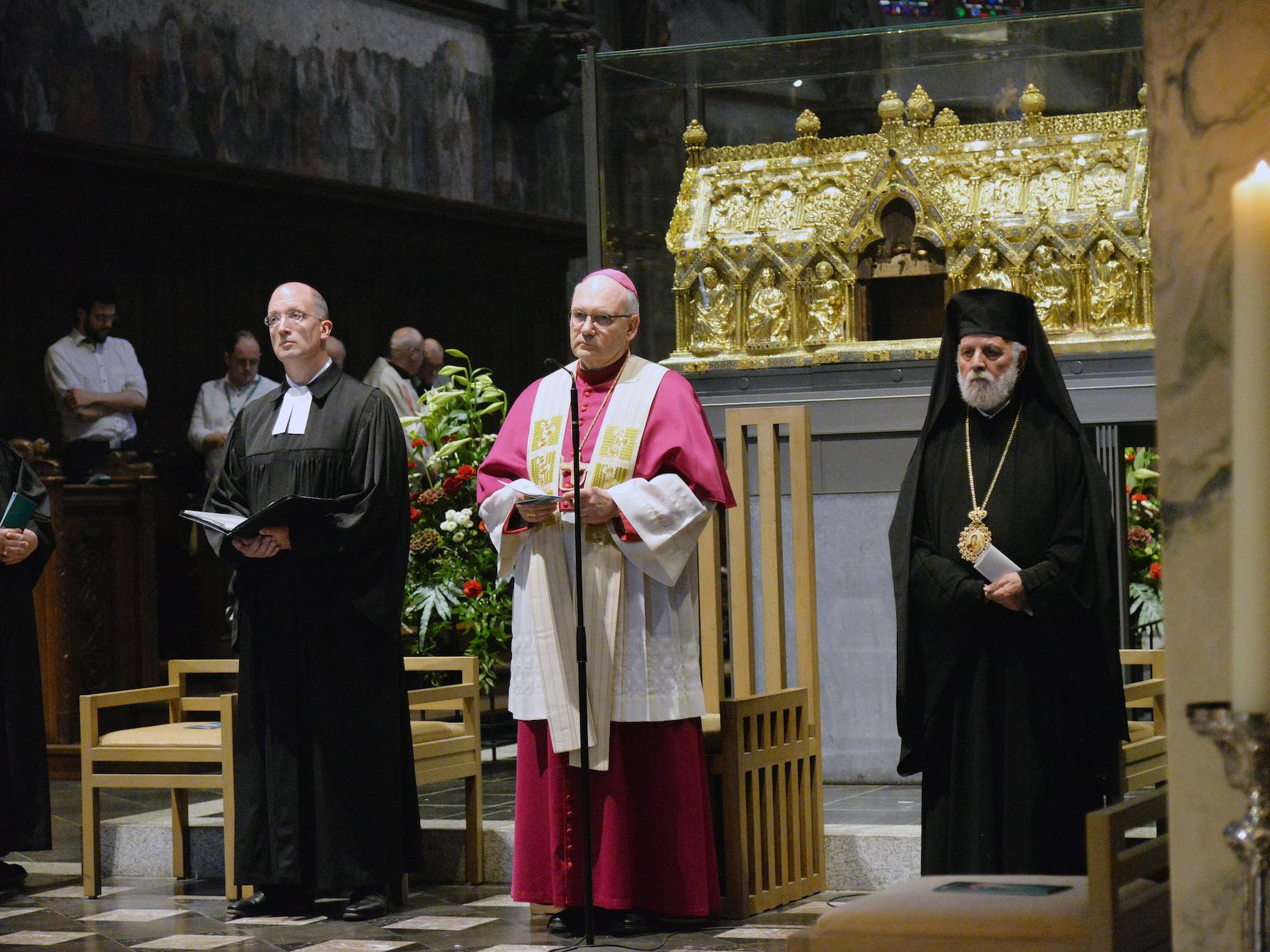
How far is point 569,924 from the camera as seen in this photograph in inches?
219

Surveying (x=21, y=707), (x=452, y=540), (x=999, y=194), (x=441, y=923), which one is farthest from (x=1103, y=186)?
(x=21, y=707)

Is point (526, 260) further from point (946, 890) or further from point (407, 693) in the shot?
point (946, 890)

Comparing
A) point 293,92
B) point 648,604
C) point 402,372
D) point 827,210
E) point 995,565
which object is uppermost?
point 293,92

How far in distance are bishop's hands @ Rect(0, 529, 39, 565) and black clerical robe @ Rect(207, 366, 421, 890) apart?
101 cm

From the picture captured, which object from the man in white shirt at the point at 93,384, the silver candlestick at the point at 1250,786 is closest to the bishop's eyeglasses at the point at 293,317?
the man in white shirt at the point at 93,384

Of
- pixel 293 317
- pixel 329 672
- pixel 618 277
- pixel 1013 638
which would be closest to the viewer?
pixel 1013 638

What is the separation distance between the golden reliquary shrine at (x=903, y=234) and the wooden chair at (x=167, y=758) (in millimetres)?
2638

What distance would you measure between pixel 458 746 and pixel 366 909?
86cm

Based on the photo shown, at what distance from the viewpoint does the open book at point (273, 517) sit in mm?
5824

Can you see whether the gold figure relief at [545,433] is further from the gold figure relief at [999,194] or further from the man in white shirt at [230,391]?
the man in white shirt at [230,391]

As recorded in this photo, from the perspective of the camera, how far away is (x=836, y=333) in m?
7.77

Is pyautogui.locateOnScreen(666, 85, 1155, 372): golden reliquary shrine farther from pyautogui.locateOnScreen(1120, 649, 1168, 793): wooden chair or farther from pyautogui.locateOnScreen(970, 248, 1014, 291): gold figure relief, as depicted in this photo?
pyautogui.locateOnScreen(1120, 649, 1168, 793): wooden chair

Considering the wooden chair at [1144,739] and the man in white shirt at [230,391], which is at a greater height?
the man in white shirt at [230,391]

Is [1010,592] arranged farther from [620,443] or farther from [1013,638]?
[620,443]
